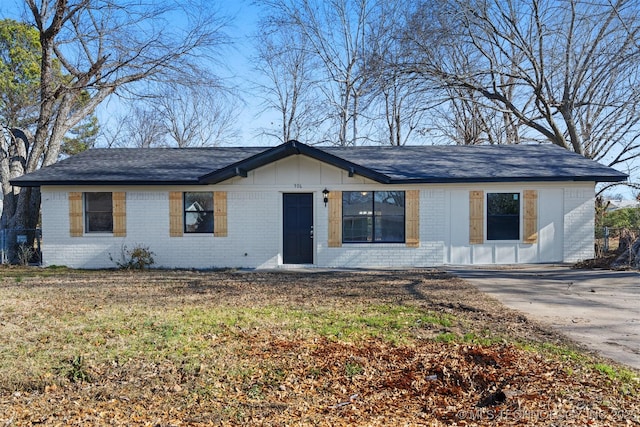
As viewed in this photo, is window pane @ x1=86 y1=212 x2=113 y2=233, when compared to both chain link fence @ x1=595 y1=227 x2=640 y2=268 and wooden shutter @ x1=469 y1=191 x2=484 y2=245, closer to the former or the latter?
wooden shutter @ x1=469 y1=191 x2=484 y2=245

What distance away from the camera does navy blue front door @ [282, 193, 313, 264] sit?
43.2 ft

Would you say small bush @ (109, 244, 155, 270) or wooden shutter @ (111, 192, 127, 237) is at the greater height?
wooden shutter @ (111, 192, 127, 237)

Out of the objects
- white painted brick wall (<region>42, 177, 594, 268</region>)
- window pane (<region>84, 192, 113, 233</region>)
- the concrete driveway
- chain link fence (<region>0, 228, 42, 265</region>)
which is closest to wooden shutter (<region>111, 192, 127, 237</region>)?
white painted brick wall (<region>42, 177, 594, 268</region>)

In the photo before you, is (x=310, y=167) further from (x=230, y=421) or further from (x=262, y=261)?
(x=230, y=421)

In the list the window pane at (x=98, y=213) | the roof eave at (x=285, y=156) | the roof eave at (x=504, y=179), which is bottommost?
the window pane at (x=98, y=213)

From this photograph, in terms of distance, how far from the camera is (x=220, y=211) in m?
13.1

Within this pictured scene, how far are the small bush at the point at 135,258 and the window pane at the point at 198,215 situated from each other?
1.31m

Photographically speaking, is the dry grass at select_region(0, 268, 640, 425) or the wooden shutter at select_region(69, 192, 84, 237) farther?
the wooden shutter at select_region(69, 192, 84, 237)

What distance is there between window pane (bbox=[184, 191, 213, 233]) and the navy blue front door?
217 centimetres

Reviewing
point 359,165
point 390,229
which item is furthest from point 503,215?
point 359,165

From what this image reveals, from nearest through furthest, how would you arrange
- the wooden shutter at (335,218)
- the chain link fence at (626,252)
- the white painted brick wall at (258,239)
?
the chain link fence at (626,252) → the wooden shutter at (335,218) → the white painted brick wall at (258,239)

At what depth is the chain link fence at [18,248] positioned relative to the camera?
14.5 metres

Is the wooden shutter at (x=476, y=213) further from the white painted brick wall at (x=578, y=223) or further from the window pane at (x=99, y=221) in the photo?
the window pane at (x=99, y=221)

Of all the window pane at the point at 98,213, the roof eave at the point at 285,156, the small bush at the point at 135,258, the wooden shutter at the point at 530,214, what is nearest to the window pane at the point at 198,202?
the roof eave at the point at 285,156
